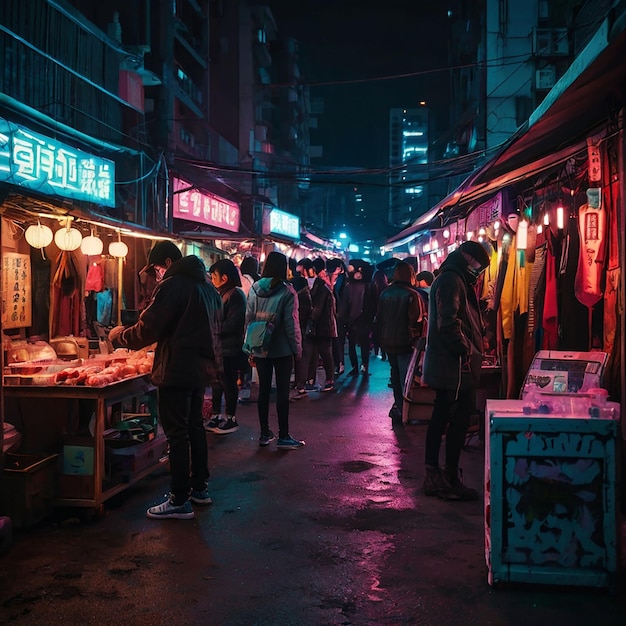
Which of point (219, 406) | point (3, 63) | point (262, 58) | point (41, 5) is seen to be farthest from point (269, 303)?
point (262, 58)

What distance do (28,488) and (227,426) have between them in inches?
152

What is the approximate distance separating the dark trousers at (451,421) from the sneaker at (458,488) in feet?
0.22

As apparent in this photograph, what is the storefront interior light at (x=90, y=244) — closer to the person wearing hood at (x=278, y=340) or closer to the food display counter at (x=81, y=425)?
the person wearing hood at (x=278, y=340)

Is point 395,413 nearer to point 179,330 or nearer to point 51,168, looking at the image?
point 179,330

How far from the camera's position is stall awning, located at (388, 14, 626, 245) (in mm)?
4031

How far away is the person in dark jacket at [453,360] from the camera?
5.80 metres

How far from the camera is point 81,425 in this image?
6105 millimetres

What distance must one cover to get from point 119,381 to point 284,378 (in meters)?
2.41

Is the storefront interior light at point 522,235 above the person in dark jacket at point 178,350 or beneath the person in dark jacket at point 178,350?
above

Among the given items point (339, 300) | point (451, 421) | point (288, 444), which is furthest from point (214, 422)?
point (339, 300)

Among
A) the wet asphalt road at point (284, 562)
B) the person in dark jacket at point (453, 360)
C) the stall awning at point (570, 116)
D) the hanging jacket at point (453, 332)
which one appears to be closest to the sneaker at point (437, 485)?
the person in dark jacket at point (453, 360)

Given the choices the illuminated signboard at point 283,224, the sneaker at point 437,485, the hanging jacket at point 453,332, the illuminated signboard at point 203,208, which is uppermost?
the illuminated signboard at point 283,224

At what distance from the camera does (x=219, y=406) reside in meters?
8.98

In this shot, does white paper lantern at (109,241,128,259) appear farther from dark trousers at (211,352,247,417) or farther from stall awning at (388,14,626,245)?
stall awning at (388,14,626,245)
